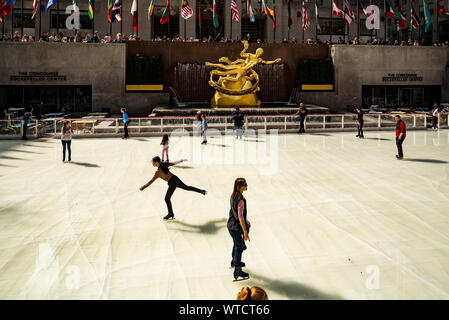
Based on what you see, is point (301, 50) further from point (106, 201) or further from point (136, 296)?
point (136, 296)

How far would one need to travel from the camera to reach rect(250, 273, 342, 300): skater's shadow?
5.60 m

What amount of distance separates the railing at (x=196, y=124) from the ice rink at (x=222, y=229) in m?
6.64

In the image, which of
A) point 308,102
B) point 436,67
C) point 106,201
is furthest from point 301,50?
point 106,201

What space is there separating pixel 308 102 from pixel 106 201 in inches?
1103

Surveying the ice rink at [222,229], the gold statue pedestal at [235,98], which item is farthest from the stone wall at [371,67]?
the ice rink at [222,229]

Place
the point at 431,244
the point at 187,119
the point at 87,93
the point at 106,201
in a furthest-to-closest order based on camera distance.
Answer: the point at 87,93 → the point at 187,119 → the point at 106,201 → the point at 431,244

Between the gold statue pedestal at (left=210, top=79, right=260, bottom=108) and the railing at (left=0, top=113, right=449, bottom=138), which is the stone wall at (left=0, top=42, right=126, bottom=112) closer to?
the gold statue pedestal at (left=210, top=79, right=260, bottom=108)

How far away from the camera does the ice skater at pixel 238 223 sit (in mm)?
5934

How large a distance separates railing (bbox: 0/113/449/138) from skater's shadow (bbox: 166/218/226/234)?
14361 millimetres

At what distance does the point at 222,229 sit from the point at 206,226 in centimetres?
36

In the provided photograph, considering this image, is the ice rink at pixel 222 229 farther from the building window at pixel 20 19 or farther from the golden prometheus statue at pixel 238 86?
the building window at pixel 20 19

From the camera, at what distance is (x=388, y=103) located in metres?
38.7
